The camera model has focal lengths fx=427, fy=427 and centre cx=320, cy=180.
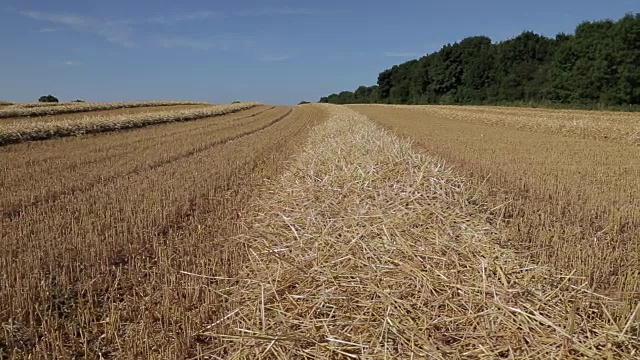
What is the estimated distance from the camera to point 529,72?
208 ft

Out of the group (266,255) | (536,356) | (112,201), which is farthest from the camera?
(112,201)

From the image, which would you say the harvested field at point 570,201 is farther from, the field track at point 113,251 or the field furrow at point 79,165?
the field furrow at point 79,165

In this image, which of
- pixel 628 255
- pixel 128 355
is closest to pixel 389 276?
pixel 128 355

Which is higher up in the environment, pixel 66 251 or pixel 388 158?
pixel 388 158

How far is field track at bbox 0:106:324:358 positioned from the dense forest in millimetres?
46290

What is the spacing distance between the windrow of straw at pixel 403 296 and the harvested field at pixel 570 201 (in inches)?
15.7

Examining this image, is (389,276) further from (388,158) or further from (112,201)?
(112,201)

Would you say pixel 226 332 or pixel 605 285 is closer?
pixel 226 332

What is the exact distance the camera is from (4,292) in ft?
11.2

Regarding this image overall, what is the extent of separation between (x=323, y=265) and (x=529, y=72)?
6943 centimetres

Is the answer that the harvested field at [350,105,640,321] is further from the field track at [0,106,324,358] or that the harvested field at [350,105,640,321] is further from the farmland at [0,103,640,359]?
the field track at [0,106,324,358]

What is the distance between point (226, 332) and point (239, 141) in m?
13.1

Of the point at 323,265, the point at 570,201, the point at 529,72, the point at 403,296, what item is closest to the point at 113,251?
the point at 323,265

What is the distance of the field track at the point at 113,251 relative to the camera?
2988 mm
